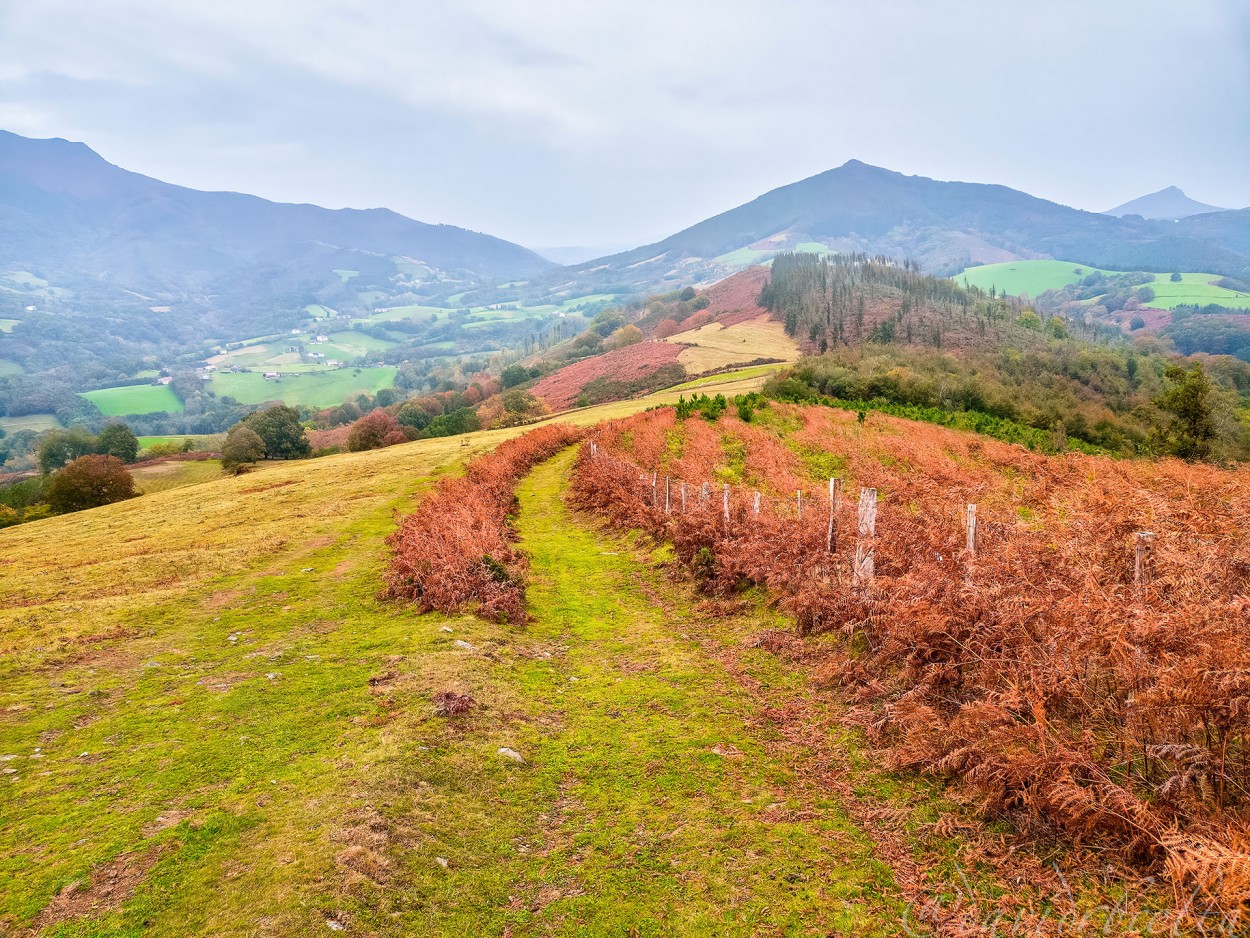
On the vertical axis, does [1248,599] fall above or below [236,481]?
above

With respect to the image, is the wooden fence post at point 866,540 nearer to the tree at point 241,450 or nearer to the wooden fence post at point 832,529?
the wooden fence post at point 832,529

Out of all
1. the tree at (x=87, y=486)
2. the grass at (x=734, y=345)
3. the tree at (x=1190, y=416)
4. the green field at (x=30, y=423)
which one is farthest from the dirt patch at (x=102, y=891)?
the green field at (x=30, y=423)

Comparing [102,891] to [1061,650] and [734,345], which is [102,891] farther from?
[734,345]

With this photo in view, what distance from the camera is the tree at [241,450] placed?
57.5 meters

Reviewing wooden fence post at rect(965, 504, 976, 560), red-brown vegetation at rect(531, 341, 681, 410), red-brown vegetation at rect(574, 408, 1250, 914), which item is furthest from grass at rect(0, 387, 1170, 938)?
red-brown vegetation at rect(531, 341, 681, 410)

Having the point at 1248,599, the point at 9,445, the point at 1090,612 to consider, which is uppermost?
the point at 1248,599

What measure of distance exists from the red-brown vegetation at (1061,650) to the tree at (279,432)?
6788cm

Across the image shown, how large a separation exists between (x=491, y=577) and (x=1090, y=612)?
11.5 meters

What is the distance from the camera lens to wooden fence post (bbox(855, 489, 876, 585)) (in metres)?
10.4

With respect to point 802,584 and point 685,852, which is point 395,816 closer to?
point 685,852

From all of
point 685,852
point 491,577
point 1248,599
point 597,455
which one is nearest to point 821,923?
point 685,852

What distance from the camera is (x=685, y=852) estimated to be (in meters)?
6.21

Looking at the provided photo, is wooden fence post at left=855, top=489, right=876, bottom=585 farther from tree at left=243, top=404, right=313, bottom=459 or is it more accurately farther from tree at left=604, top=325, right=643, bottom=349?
tree at left=604, top=325, right=643, bottom=349

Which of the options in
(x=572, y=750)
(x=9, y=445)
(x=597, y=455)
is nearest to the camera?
(x=572, y=750)
